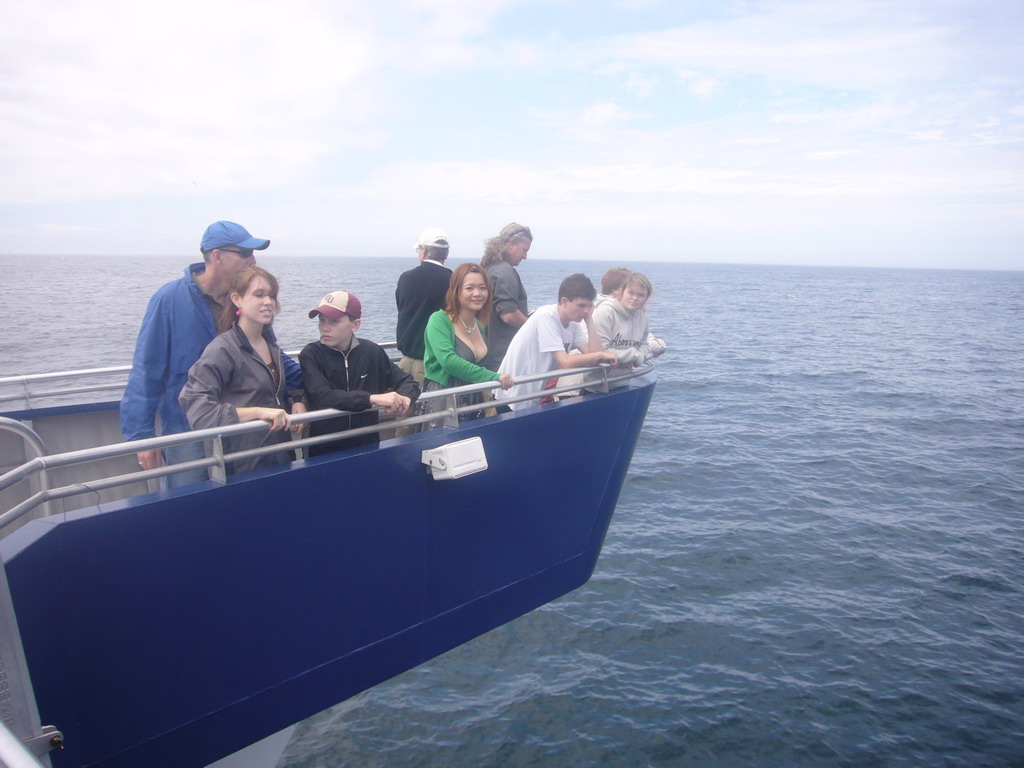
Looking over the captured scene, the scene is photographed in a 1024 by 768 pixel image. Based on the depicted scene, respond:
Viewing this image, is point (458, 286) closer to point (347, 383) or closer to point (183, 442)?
point (347, 383)

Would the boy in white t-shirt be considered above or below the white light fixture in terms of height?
above

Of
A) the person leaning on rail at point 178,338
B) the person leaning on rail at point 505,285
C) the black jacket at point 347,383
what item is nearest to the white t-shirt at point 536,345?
the person leaning on rail at point 505,285

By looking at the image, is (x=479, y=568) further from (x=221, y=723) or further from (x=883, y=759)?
(x=883, y=759)

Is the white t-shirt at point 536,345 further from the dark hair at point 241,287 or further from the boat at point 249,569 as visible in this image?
the dark hair at point 241,287

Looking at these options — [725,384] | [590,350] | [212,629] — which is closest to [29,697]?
[212,629]

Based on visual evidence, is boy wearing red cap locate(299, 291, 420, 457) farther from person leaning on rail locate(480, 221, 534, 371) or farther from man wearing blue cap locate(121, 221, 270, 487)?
person leaning on rail locate(480, 221, 534, 371)

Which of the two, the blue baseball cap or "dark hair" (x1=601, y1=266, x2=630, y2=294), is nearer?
the blue baseball cap

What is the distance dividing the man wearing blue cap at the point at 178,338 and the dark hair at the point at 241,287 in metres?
0.14

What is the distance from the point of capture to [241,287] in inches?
134

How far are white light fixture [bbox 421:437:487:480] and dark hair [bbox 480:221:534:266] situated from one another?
5.89ft

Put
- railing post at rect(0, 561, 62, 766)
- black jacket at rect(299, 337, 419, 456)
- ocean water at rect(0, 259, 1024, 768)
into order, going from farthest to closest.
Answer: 1. ocean water at rect(0, 259, 1024, 768)
2. black jacket at rect(299, 337, 419, 456)
3. railing post at rect(0, 561, 62, 766)

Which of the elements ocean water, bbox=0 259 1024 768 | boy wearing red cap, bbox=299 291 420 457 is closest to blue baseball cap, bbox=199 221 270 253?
boy wearing red cap, bbox=299 291 420 457

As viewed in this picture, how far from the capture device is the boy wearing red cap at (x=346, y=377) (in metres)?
3.55

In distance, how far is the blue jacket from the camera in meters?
3.45
